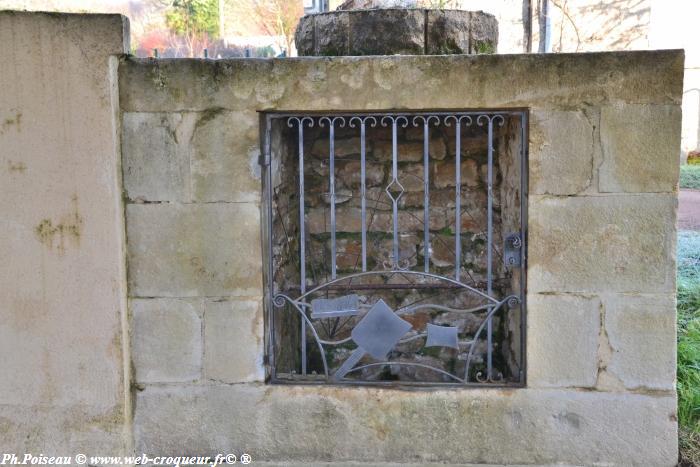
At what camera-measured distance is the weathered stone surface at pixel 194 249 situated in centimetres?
294

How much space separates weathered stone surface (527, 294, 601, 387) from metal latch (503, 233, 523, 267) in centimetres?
16

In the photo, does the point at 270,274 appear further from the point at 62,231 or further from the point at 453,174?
the point at 453,174

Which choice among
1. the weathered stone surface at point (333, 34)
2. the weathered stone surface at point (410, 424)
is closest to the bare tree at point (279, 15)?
the weathered stone surface at point (333, 34)

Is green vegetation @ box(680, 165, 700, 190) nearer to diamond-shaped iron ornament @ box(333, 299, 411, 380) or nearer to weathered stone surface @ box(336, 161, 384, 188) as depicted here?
weathered stone surface @ box(336, 161, 384, 188)

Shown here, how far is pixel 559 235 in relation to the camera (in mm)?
2861

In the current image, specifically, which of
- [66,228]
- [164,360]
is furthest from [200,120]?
[164,360]

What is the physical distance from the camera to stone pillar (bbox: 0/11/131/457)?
2809 mm

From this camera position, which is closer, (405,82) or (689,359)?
(405,82)

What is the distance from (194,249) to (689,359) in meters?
2.48

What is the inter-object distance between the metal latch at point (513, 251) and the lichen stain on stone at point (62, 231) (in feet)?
5.52

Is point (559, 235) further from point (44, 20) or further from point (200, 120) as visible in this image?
point (44, 20)

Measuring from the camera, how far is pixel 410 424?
2.96 meters

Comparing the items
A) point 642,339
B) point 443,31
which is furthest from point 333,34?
point 642,339

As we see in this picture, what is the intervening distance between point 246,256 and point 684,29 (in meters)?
18.2
